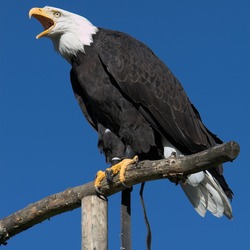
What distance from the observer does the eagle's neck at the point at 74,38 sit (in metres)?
4.64

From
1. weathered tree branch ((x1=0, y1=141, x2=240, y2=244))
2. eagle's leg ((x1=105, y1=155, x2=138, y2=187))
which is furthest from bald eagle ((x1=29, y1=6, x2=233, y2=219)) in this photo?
weathered tree branch ((x1=0, y1=141, x2=240, y2=244))

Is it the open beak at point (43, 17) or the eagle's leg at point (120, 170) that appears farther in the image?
the open beak at point (43, 17)

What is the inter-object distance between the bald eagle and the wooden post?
799 mm

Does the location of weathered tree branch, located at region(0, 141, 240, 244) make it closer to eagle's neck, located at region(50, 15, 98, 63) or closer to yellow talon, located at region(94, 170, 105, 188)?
yellow talon, located at region(94, 170, 105, 188)

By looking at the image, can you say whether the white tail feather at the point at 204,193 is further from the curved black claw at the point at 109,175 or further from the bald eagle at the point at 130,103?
the curved black claw at the point at 109,175

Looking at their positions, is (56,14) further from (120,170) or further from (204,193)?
(204,193)

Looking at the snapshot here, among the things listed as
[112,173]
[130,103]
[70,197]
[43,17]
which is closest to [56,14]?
[43,17]

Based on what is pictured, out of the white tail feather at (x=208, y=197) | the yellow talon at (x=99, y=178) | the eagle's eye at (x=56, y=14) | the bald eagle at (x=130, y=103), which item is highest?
the eagle's eye at (x=56, y=14)

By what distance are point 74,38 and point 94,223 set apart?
5.30 ft

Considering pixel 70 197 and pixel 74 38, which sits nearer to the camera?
pixel 70 197

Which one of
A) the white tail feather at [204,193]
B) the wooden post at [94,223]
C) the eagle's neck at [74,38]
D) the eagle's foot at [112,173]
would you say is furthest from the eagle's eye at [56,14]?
the wooden post at [94,223]

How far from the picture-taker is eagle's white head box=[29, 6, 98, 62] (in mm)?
4660

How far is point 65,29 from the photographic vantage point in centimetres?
476

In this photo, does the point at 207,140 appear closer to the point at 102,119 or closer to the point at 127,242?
the point at 102,119
